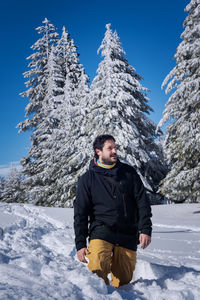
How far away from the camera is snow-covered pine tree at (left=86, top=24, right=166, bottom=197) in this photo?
50.5 ft

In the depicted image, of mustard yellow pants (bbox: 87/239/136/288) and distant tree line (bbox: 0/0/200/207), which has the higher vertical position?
distant tree line (bbox: 0/0/200/207)

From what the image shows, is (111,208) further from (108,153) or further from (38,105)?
(38,105)

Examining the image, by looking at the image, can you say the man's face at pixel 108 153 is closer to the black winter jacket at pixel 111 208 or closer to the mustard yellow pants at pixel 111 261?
the black winter jacket at pixel 111 208

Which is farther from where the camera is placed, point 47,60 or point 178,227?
point 47,60

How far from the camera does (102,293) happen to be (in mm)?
2367

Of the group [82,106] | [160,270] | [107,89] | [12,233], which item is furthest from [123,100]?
[160,270]

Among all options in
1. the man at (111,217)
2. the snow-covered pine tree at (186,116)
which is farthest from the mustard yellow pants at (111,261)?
the snow-covered pine tree at (186,116)

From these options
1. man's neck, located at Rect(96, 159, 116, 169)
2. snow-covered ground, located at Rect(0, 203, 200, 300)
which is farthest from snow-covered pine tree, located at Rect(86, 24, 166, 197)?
man's neck, located at Rect(96, 159, 116, 169)

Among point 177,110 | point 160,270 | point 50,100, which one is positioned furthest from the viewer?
point 50,100

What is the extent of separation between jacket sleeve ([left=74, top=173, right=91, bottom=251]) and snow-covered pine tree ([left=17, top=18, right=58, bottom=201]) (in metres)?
18.1

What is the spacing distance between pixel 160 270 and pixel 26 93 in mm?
25869

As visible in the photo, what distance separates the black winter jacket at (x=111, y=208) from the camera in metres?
3.20

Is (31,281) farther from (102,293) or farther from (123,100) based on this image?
(123,100)

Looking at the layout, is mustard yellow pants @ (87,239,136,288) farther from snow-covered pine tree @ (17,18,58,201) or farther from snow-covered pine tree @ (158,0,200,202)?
snow-covered pine tree @ (17,18,58,201)
